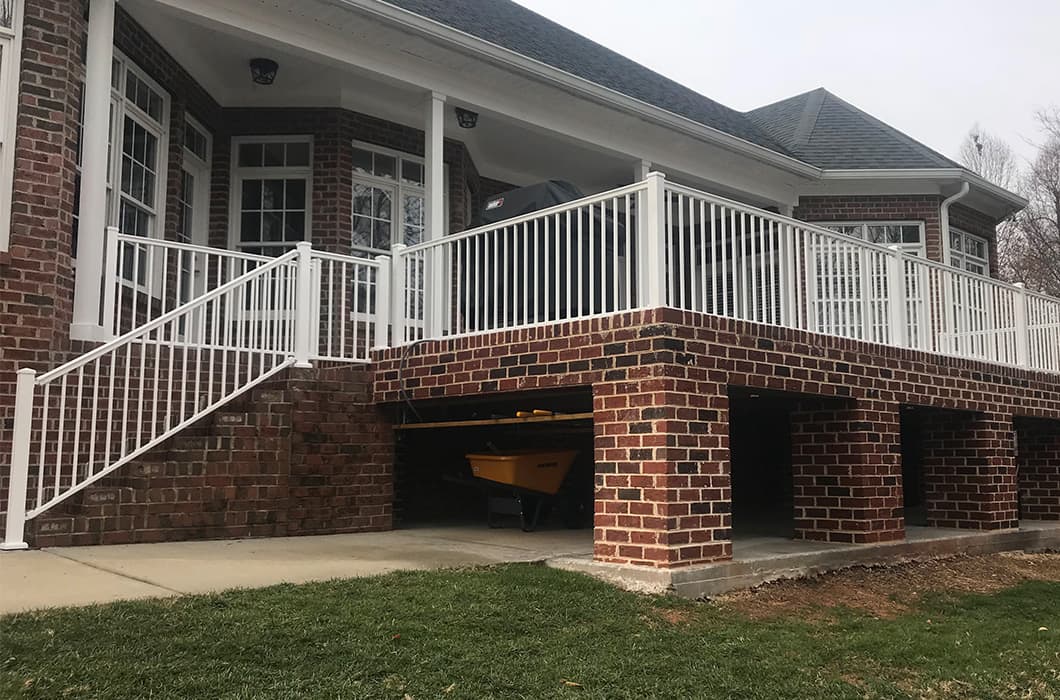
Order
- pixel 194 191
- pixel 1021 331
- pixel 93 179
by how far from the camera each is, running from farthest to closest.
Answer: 1. pixel 194 191
2. pixel 1021 331
3. pixel 93 179

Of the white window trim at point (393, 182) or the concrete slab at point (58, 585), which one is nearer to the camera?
the concrete slab at point (58, 585)

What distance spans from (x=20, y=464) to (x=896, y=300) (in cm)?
679

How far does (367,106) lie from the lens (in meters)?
10.6

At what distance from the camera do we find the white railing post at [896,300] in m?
7.85

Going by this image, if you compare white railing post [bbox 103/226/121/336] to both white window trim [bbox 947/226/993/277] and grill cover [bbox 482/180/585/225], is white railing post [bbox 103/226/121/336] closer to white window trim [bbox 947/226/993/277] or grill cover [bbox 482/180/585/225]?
grill cover [bbox 482/180/585/225]

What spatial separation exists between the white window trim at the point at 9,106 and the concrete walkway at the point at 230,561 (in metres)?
2.55

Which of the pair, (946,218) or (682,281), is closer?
(682,281)

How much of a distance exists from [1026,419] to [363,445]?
7.55 meters

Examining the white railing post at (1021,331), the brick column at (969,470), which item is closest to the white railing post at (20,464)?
the brick column at (969,470)

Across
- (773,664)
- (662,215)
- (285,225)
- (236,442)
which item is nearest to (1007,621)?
(773,664)

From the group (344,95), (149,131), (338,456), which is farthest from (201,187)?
(338,456)

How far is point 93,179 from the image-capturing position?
7.09 m

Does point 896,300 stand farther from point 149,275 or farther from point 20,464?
point 20,464

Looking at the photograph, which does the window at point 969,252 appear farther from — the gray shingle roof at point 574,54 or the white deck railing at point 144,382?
the white deck railing at point 144,382
